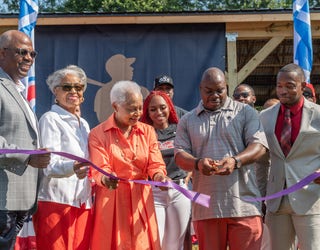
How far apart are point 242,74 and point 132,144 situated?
664 centimetres

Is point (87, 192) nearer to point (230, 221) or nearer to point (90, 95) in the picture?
point (230, 221)

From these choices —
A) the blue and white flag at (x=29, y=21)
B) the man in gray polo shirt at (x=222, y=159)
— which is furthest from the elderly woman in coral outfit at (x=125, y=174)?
the blue and white flag at (x=29, y=21)

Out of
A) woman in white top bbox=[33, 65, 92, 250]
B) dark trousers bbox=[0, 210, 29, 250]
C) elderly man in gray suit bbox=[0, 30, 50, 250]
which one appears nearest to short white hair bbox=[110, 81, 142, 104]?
woman in white top bbox=[33, 65, 92, 250]

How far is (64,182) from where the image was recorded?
527 cm

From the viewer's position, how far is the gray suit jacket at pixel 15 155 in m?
4.63

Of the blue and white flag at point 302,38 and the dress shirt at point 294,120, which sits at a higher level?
the blue and white flag at point 302,38

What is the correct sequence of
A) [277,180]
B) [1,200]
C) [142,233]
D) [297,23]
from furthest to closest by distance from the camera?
1. [297,23]
2. [277,180]
3. [142,233]
4. [1,200]

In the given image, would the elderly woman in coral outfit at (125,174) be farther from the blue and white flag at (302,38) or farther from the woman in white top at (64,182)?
the blue and white flag at (302,38)

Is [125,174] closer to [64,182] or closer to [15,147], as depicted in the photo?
[64,182]

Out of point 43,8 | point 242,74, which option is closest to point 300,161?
point 242,74

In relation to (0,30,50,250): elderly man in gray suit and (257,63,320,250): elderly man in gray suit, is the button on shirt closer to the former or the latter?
(257,63,320,250): elderly man in gray suit

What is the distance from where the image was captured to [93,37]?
12.0 meters

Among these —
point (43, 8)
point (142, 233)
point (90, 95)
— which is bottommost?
point (142, 233)

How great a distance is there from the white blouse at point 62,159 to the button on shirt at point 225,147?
882mm
